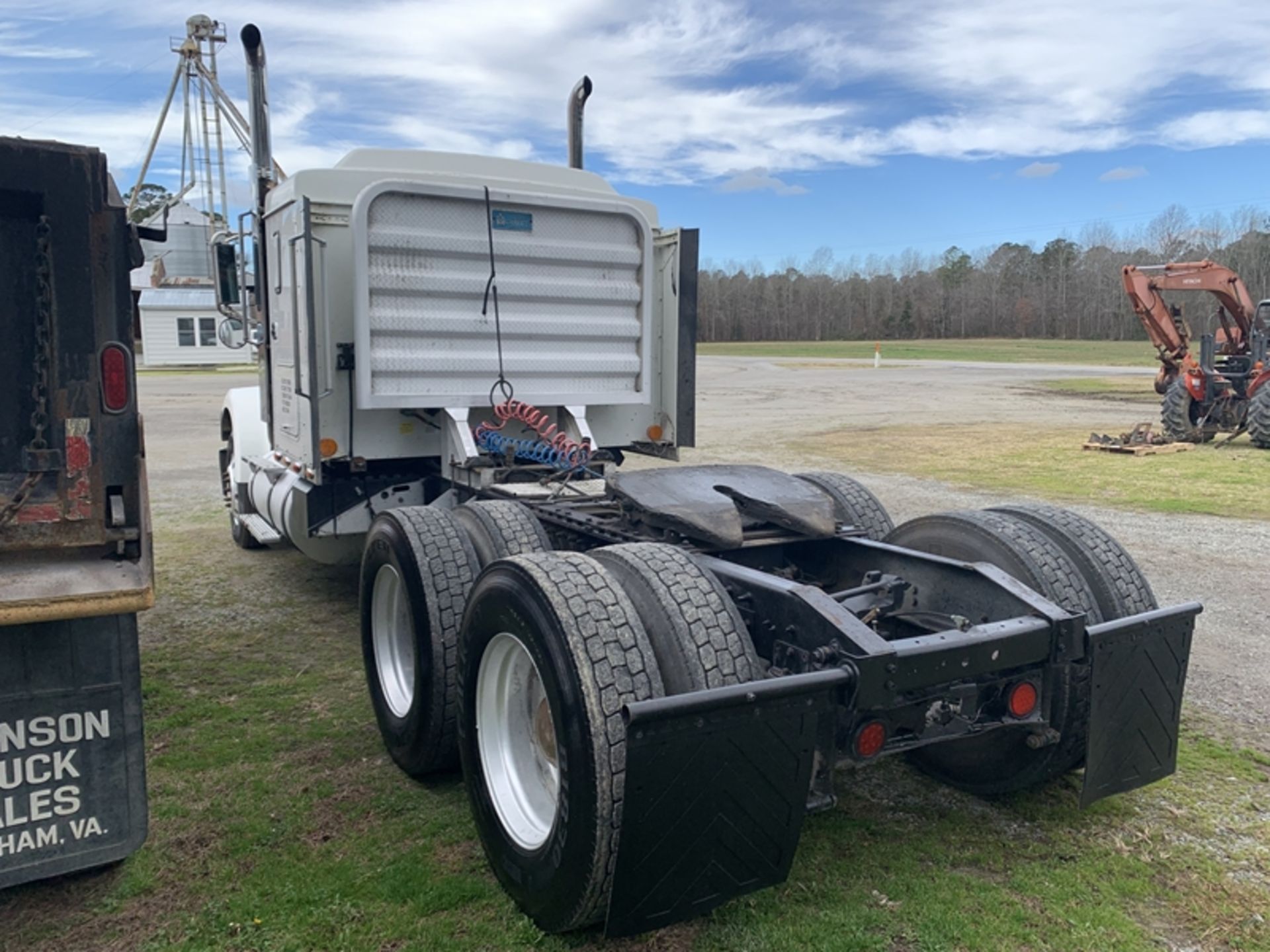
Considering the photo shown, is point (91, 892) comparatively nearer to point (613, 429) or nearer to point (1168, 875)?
point (1168, 875)

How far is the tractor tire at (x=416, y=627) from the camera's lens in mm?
3971

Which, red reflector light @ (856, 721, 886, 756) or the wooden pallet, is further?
the wooden pallet

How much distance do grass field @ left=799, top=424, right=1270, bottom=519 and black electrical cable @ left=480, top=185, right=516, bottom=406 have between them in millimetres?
7546

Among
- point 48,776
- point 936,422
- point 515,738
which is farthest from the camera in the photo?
point 936,422

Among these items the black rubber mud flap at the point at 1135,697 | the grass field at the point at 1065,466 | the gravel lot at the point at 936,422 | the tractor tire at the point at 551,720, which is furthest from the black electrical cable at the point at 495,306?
the grass field at the point at 1065,466

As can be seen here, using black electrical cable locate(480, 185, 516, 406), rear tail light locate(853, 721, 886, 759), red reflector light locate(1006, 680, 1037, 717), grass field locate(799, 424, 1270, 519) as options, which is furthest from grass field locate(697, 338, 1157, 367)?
rear tail light locate(853, 721, 886, 759)

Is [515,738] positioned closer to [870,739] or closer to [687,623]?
[687,623]

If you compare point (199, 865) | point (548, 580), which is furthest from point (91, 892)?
point (548, 580)

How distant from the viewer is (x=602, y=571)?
10.2 ft

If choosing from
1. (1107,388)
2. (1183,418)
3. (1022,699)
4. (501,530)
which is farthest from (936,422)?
(1022,699)

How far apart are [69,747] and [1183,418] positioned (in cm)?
1743

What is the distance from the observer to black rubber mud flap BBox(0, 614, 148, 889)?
2846mm

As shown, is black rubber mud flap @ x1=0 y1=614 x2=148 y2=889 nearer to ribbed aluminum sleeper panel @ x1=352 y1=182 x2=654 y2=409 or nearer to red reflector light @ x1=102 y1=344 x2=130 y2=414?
red reflector light @ x1=102 y1=344 x2=130 y2=414

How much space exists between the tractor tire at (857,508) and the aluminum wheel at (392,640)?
2.12 m
